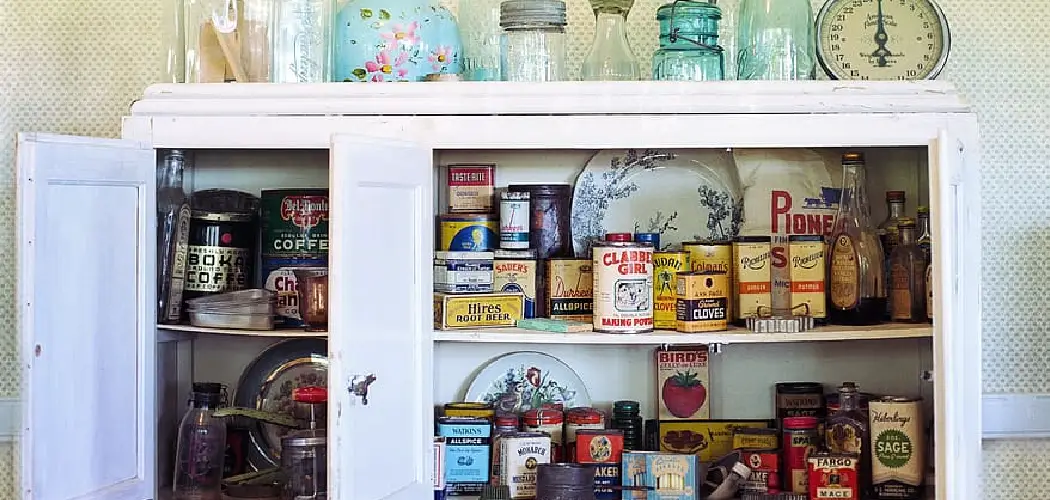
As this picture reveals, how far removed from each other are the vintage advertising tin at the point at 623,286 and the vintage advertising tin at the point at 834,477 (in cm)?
37

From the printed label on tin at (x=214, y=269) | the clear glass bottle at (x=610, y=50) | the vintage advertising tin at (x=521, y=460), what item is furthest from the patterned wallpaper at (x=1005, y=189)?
the vintage advertising tin at (x=521, y=460)

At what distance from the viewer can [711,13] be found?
1930 millimetres

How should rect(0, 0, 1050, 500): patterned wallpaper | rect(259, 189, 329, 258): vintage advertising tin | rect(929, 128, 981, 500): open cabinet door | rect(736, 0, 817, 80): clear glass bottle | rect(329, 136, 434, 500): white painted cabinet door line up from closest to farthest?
rect(329, 136, 434, 500): white painted cabinet door → rect(929, 128, 981, 500): open cabinet door → rect(736, 0, 817, 80): clear glass bottle → rect(259, 189, 329, 258): vintage advertising tin → rect(0, 0, 1050, 500): patterned wallpaper

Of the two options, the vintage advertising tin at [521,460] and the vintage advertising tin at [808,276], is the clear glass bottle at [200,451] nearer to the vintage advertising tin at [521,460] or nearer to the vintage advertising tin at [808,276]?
the vintage advertising tin at [521,460]

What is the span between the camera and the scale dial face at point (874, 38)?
1.92m

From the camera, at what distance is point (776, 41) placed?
195 cm

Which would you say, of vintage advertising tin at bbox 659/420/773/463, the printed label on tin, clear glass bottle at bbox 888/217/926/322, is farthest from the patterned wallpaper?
vintage advertising tin at bbox 659/420/773/463

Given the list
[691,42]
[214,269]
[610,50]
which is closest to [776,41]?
[691,42]

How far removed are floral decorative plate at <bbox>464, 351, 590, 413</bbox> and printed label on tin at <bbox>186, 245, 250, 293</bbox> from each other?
486mm

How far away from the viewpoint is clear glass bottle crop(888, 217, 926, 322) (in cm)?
195

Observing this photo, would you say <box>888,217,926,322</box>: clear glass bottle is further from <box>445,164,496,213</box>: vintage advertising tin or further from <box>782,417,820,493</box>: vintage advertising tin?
<box>445,164,496,213</box>: vintage advertising tin

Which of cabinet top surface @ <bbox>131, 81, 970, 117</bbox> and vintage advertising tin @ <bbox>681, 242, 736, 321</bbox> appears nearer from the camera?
cabinet top surface @ <bbox>131, 81, 970, 117</bbox>

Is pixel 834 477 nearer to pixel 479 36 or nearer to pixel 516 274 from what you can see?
pixel 516 274

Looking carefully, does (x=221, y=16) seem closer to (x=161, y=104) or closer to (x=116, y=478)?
(x=161, y=104)
